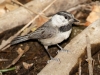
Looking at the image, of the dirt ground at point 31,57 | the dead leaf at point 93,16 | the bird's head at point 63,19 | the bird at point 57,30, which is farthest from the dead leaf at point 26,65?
the dead leaf at point 93,16

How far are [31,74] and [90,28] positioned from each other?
1.07m

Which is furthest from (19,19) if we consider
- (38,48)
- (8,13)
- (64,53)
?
(64,53)

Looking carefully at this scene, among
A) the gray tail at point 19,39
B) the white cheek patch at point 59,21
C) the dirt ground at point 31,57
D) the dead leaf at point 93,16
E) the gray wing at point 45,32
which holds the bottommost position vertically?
the dirt ground at point 31,57

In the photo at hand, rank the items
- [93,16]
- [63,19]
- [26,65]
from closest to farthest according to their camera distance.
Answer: [63,19] < [26,65] < [93,16]

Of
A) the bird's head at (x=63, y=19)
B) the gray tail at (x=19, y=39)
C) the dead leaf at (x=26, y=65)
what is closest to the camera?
the bird's head at (x=63, y=19)

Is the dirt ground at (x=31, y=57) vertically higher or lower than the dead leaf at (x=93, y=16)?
lower

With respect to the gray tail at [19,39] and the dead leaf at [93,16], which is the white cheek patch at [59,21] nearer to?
the gray tail at [19,39]

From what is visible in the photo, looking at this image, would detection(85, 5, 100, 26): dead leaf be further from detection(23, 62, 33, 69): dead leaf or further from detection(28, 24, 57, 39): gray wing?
detection(23, 62, 33, 69): dead leaf

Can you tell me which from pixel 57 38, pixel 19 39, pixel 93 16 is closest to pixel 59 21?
pixel 57 38

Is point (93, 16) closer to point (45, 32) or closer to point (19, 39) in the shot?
point (45, 32)

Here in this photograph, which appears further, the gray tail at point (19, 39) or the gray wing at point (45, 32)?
the gray tail at point (19, 39)

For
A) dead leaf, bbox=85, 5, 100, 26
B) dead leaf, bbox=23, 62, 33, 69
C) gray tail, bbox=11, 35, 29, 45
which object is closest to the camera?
dead leaf, bbox=23, 62, 33, 69

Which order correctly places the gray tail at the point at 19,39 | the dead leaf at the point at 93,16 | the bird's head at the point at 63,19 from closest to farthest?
1. the bird's head at the point at 63,19
2. the gray tail at the point at 19,39
3. the dead leaf at the point at 93,16

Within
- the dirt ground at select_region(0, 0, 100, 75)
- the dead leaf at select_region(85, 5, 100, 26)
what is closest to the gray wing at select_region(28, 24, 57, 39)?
the dirt ground at select_region(0, 0, 100, 75)
